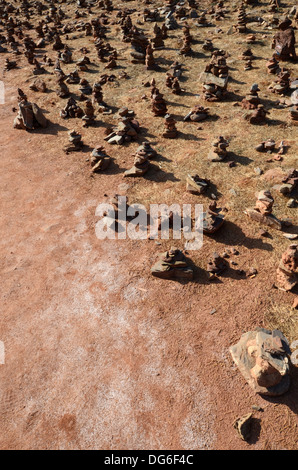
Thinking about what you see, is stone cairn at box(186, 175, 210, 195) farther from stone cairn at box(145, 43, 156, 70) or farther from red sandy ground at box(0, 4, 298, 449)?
A: stone cairn at box(145, 43, 156, 70)

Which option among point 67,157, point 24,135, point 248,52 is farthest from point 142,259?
point 248,52

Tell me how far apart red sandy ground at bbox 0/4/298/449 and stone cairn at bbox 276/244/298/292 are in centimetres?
34

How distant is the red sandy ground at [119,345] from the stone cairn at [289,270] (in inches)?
13.2

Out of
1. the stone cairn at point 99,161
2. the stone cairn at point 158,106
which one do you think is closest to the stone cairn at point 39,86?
the stone cairn at point 158,106

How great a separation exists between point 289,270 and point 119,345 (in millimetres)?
4948

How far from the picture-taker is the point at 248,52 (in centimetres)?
1944

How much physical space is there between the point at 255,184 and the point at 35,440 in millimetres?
10366

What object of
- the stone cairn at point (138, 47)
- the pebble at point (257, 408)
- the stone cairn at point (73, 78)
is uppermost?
the stone cairn at point (138, 47)

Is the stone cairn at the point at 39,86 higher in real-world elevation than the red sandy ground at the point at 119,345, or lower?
higher

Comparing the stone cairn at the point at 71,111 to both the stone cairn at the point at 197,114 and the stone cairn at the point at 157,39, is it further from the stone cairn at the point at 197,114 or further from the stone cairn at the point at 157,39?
the stone cairn at the point at 157,39

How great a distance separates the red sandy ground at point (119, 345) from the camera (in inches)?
250

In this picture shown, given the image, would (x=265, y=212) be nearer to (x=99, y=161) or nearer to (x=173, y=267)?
(x=173, y=267)

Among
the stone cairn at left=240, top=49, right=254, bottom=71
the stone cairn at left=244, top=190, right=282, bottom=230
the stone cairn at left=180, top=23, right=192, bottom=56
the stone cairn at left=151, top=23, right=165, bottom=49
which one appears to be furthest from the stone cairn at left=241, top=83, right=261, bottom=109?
the stone cairn at left=151, top=23, right=165, bottom=49
